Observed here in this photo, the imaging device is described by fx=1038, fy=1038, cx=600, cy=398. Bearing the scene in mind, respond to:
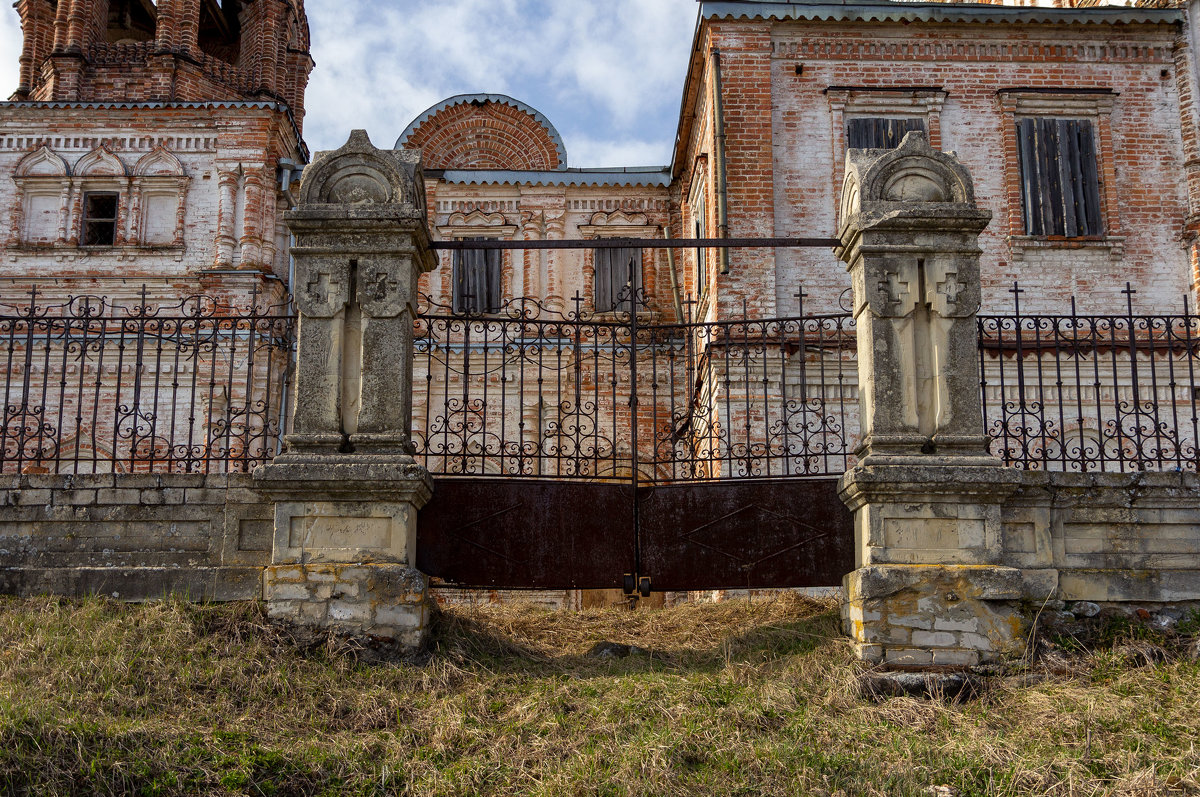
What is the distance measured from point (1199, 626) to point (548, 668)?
13.4 feet

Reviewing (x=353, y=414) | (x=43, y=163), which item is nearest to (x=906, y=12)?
(x=353, y=414)

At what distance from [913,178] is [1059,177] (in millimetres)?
8686

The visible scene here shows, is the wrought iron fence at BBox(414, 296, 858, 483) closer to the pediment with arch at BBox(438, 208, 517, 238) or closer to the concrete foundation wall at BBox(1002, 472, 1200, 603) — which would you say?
the pediment with arch at BBox(438, 208, 517, 238)

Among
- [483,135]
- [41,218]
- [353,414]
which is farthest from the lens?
[483,135]

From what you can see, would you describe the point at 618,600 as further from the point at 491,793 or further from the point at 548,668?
the point at 491,793

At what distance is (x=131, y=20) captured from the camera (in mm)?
25672

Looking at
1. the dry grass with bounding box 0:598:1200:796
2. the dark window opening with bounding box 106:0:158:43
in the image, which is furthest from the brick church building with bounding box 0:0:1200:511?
the dark window opening with bounding box 106:0:158:43

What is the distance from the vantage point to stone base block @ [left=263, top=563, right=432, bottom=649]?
6.25 metres

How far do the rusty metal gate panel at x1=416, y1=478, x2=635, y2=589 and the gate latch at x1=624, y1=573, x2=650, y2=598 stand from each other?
0.05 meters

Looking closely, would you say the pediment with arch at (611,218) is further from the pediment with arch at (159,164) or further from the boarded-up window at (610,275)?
the pediment with arch at (159,164)

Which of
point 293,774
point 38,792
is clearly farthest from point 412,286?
point 38,792

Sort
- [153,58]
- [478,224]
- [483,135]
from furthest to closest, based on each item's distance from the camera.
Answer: [153,58]
[483,135]
[478,224]

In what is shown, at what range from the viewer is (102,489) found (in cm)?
682

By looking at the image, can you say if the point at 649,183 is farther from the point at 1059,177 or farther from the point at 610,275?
the point at 1059,177
